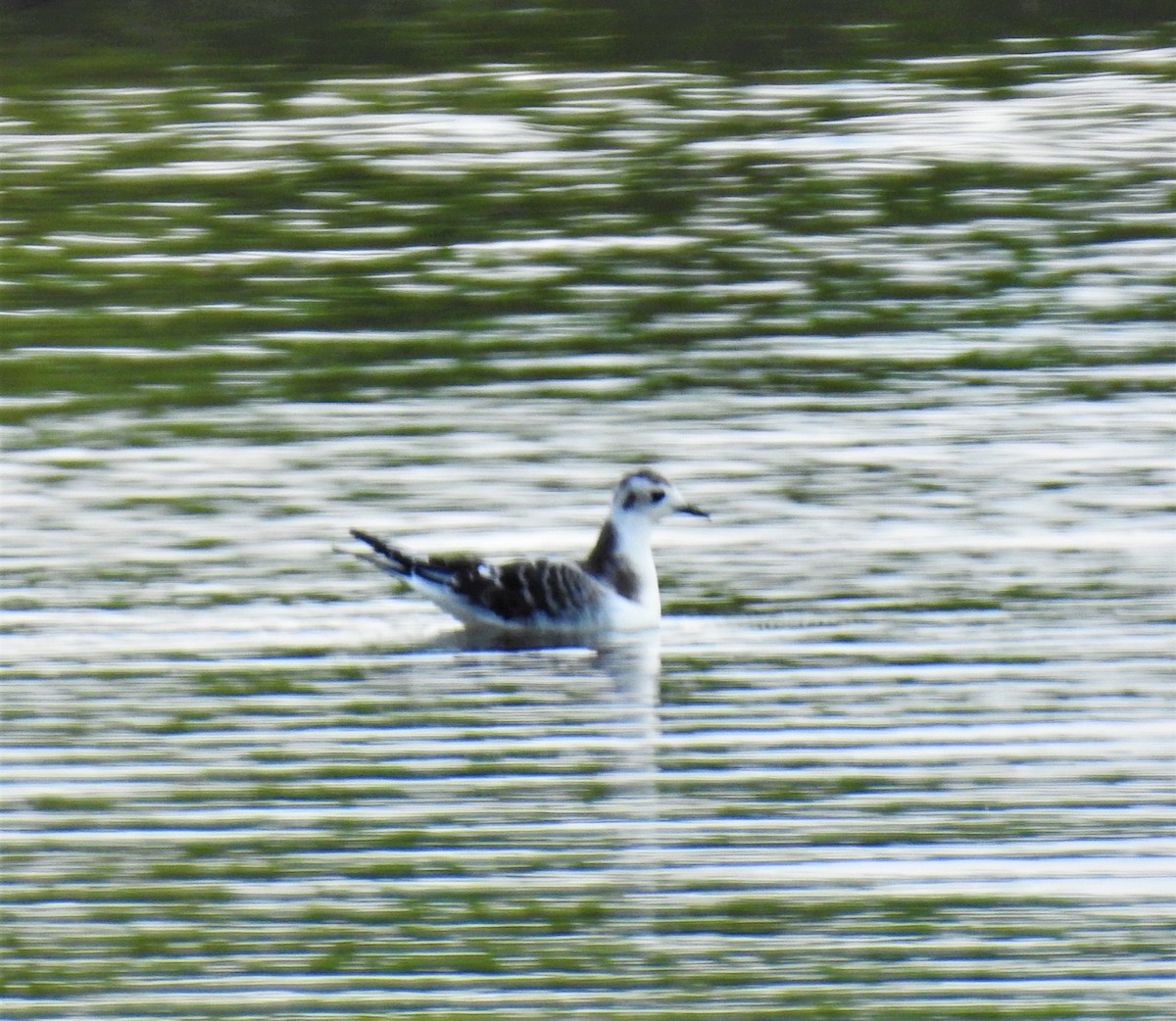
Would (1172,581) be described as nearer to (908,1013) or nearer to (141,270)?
(908,1013)

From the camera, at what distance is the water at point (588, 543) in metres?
7.55

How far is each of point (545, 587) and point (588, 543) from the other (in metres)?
1.26

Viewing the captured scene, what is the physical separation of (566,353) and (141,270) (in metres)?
3.68

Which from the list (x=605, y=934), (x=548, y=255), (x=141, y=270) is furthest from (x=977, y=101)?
(x=605, y=934)

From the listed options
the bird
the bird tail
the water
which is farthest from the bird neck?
the bird tail

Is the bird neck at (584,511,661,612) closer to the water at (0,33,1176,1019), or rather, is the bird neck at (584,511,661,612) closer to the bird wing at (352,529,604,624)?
the bird wing at (352,529,604,624)

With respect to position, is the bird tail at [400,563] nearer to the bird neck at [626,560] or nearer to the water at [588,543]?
the water at [588,543]

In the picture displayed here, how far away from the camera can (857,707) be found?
9.88 meters

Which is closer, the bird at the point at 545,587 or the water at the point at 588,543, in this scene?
the water at the point at 588,543

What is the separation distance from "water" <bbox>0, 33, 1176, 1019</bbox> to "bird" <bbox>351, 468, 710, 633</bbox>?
20cm

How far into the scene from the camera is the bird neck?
11.7m

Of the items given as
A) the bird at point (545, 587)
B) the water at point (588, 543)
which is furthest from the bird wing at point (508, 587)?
the water at point (588, 543)

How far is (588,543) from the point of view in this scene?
12.9 m

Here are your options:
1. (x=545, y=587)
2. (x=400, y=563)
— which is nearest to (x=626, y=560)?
(x=545, y=587)
